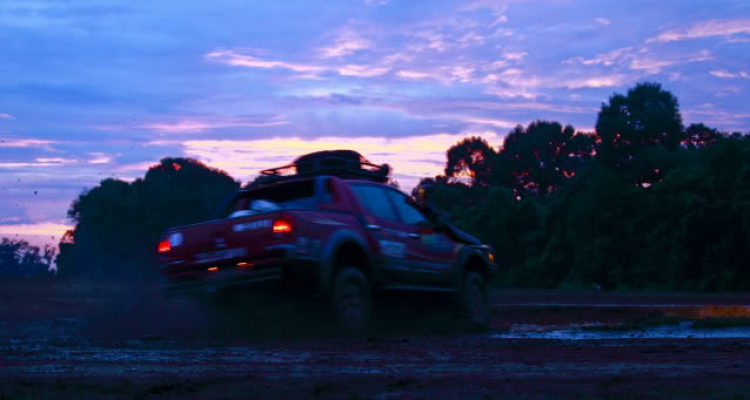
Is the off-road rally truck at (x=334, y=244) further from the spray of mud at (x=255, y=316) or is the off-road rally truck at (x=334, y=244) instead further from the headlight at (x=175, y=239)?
the spray of mud at (x=255, y=316)

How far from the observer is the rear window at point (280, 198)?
10.5m

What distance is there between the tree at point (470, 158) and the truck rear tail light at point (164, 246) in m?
63.4

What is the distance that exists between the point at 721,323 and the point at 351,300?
16.3ft

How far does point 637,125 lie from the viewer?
57.5m

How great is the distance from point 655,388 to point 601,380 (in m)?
0.39

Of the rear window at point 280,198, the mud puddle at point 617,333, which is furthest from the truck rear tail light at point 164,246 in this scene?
the mud puddle at point 617,333

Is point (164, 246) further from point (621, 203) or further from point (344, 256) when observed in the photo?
point (621, 203)

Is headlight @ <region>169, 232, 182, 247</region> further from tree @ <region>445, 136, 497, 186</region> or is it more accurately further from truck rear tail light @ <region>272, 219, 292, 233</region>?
tree @ <region>445, 136, 497, 186</region>

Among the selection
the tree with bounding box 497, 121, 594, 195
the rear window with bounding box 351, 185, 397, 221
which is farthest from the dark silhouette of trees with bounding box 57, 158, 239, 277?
the tree with bounding box 497, 121, 594, 195

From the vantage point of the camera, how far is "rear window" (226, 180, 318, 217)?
415 inches

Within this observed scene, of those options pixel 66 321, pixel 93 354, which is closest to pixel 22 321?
pixel 66 321

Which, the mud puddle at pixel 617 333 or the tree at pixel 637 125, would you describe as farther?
the tree at pixel 637 125

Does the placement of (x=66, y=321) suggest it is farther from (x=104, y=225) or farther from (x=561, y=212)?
(x=561, y=212)

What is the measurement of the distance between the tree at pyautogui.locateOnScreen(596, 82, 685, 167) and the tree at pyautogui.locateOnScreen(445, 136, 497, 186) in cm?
1499
